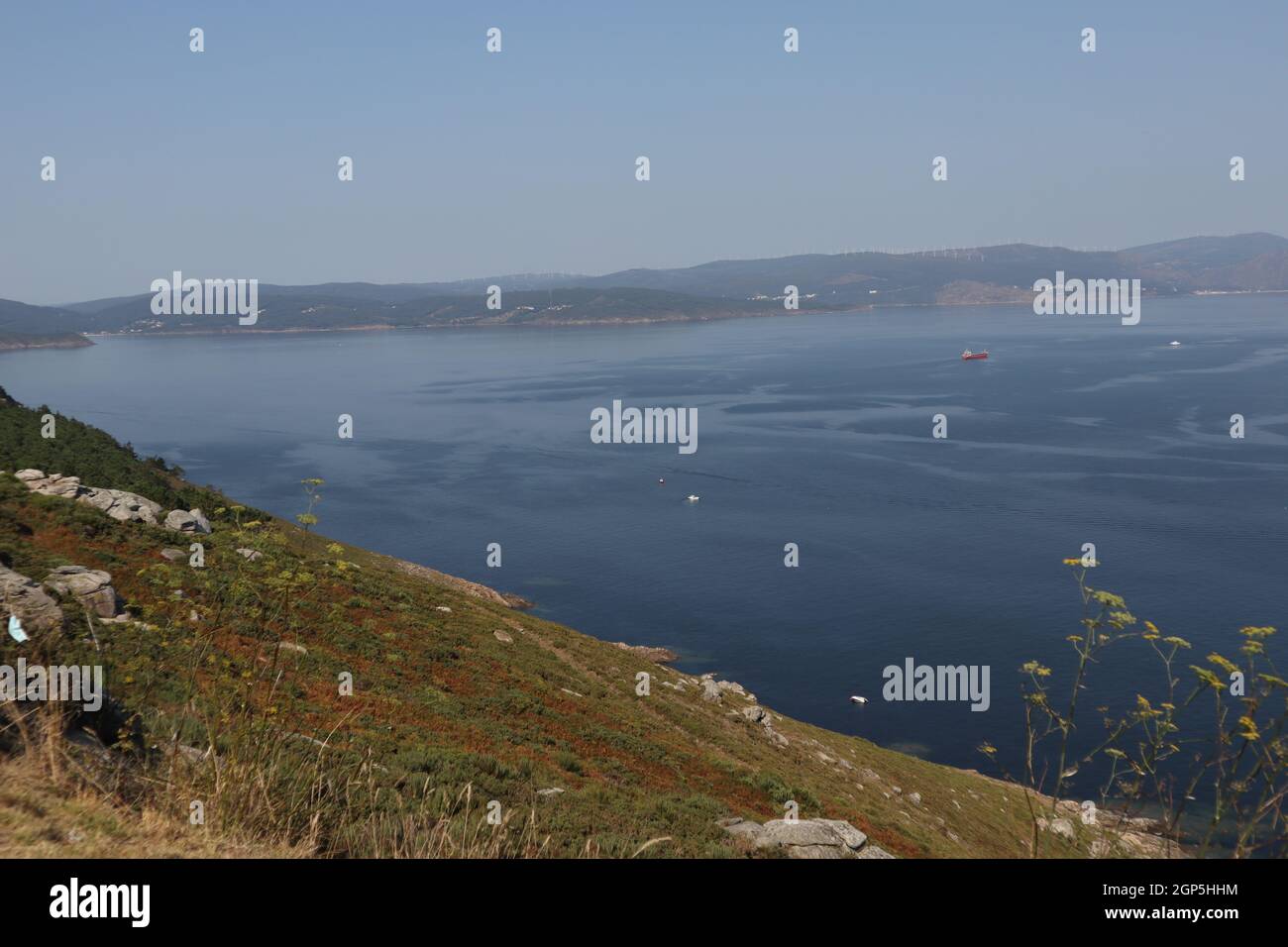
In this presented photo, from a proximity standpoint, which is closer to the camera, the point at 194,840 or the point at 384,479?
the point at 194,840

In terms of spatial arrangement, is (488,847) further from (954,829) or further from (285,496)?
(285,496)

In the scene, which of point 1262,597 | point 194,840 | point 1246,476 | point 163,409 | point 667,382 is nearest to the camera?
point 194,840

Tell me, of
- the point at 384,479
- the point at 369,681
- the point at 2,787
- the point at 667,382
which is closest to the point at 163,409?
the point at 384,479

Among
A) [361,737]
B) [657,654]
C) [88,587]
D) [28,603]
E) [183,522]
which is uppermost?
[28,603]

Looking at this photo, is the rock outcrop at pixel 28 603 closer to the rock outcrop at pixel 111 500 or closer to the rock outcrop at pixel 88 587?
the rock outcrop at pixel 88 587

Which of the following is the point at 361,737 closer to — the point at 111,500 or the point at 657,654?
the point at 111,500

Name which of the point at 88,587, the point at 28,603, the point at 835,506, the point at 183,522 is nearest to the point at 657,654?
the point at 183,522
